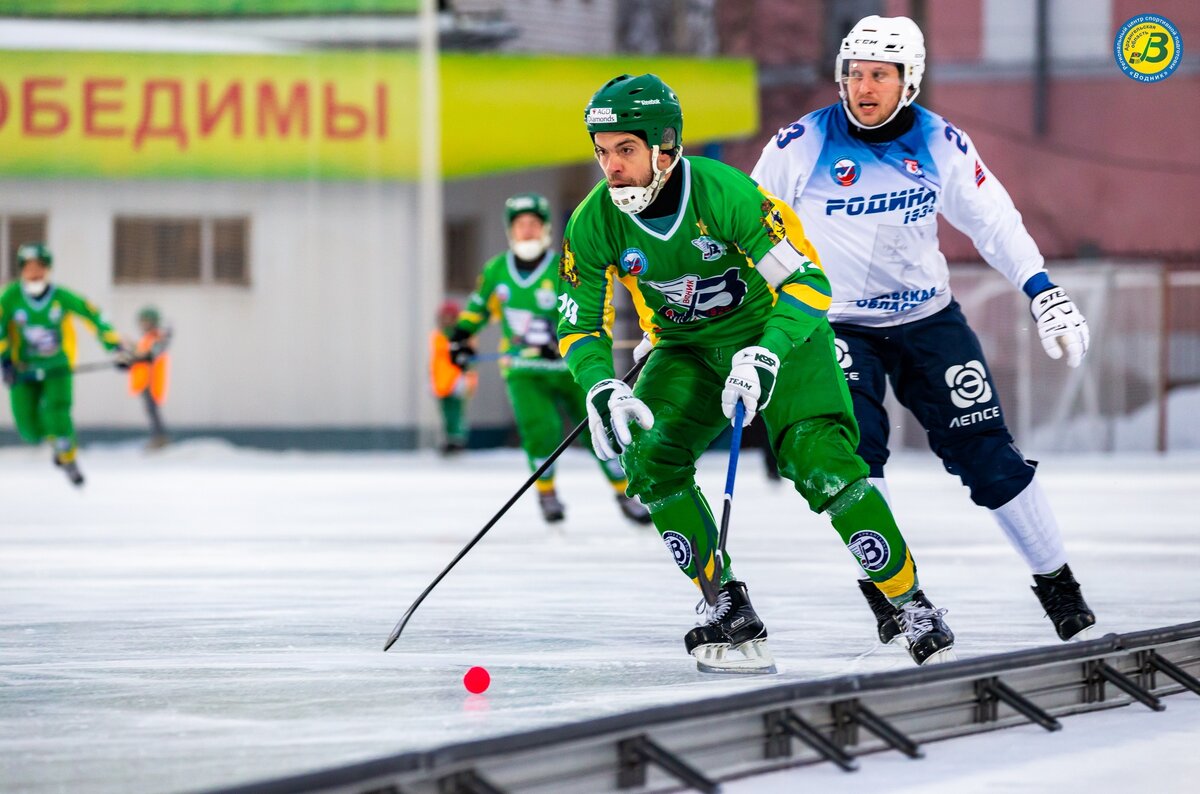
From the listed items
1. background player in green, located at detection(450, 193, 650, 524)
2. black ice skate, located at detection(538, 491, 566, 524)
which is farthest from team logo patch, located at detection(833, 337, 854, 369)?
background player in green, located at detection(450, 193, 650, 524)

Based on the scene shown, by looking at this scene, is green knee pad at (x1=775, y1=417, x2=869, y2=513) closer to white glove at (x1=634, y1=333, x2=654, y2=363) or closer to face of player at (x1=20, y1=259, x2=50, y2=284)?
white glove at (x1=634, y1=333, x2=654, y2=363)

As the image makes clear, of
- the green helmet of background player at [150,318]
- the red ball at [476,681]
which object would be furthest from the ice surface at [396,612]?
the green helmet of background player at [150,318]

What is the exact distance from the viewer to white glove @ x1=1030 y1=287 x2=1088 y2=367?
5.86m

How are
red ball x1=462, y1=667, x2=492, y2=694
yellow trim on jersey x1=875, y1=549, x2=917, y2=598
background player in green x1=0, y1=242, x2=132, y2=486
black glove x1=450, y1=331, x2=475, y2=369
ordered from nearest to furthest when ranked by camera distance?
red ball x1=462, y1=667, x2=492, y2=694 → yellow trim on jersey x1=875, y1=549, x2=917, y2=598 → black glove x1=450, y1=331, x2=475, y2=369 → background player in green x1=0, y1=242, x2=132, y2=486

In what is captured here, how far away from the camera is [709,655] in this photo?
18.2 ft

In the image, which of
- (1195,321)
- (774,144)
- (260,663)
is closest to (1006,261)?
(774,144)

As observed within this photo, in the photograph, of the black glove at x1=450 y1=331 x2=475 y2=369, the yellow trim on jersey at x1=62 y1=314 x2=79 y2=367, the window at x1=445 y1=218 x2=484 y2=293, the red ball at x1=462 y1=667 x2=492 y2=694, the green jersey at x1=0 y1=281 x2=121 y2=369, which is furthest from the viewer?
the window at x1=445 y1=218 x2=484 y2=293

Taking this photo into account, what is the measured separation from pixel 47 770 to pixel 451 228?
20.9 metres

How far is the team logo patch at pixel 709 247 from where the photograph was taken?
541 centimetres

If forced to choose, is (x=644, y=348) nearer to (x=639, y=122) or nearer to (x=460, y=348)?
(x=639, y=122)

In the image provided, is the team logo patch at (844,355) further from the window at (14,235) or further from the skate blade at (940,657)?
the window at (14,235)

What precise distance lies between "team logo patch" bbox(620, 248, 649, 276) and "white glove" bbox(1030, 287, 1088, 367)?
3.80 ft

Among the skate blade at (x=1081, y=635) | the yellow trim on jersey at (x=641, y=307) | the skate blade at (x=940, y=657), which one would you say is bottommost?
the skate blade at (x=1081, y=635)

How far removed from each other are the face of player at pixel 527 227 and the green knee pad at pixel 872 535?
7.21 m
